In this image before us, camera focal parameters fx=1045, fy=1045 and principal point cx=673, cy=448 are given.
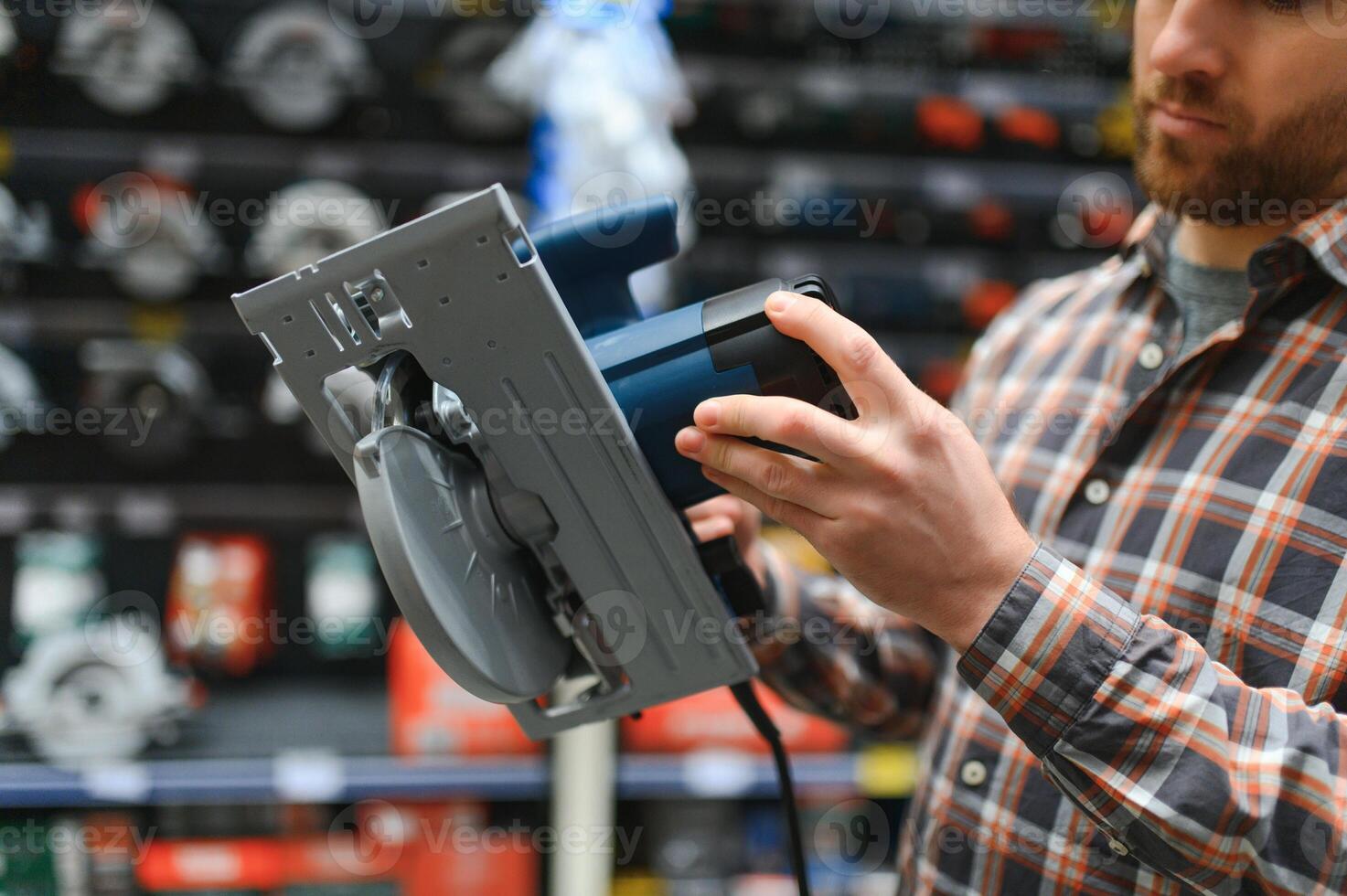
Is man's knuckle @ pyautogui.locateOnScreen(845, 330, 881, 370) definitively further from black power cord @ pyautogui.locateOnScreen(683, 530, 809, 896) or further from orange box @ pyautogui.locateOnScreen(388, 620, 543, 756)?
orange box @ pyautogui.locateOnScreen(388, 620, 543, 756)

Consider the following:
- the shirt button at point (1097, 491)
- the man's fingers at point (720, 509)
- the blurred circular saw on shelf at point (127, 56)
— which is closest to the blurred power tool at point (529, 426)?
the man's fingers at point (720, 509)

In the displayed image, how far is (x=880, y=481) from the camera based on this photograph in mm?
688

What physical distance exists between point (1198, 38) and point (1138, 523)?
42cm

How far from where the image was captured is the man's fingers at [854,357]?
69cm

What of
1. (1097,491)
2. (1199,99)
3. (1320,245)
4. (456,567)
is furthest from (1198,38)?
(456,567)

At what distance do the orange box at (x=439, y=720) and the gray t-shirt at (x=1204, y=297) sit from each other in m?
1.32

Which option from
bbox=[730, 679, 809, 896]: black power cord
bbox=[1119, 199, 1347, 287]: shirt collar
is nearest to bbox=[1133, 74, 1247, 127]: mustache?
bbox=[1119, 199, 1347, 287]: shirt collar

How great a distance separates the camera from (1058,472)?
1.07 m

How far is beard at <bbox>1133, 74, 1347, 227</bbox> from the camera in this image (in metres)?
0.88

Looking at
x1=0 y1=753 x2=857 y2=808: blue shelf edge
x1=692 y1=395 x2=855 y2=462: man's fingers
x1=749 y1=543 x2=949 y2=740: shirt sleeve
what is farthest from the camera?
x1=0 y1=753 x2=857 y2=808: blue shelf edge

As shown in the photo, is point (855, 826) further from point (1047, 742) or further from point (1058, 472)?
point (1047, 742)

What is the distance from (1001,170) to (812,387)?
1.96 meters

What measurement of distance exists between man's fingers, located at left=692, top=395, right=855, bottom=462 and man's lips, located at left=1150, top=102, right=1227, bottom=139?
0.50 m

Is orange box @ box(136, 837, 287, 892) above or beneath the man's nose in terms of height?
beneath
